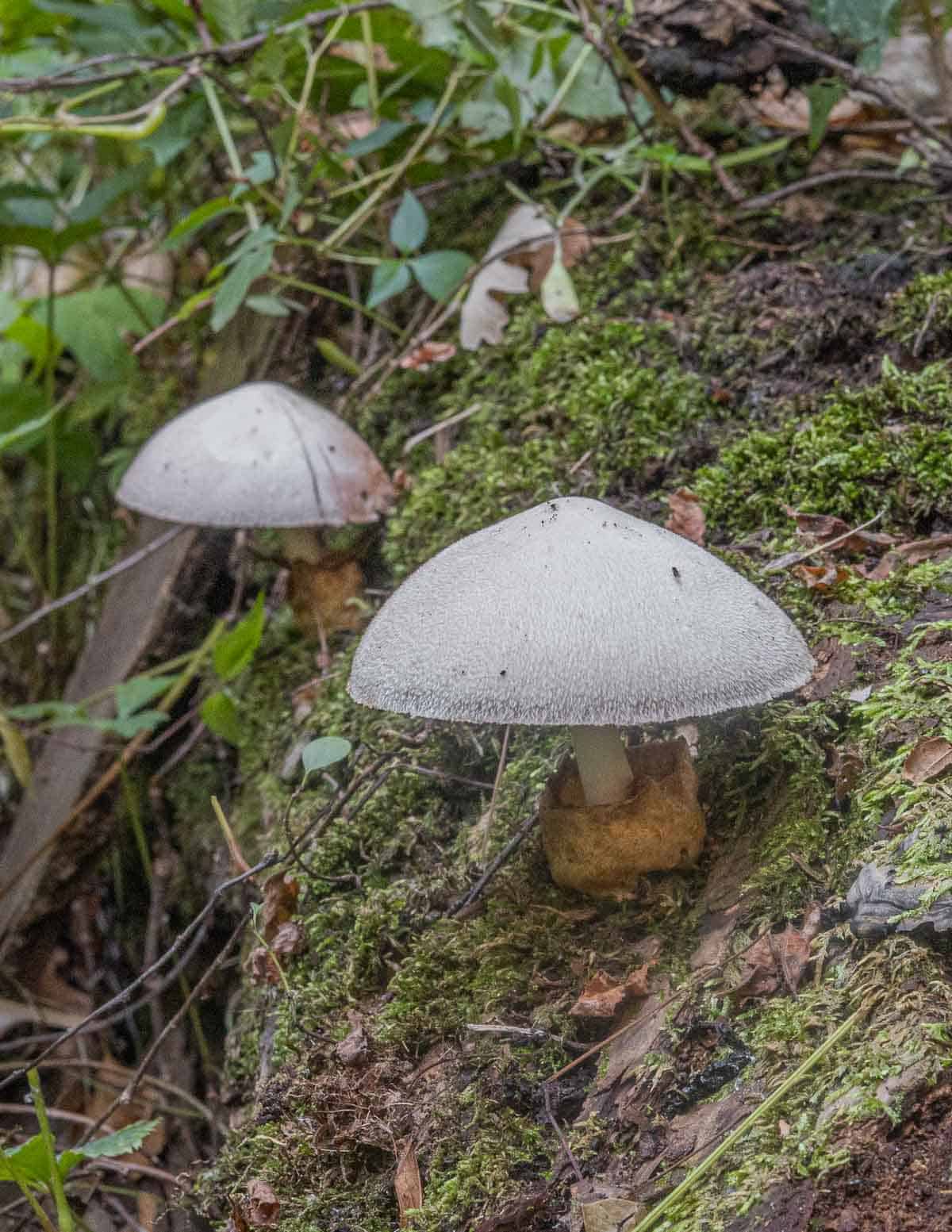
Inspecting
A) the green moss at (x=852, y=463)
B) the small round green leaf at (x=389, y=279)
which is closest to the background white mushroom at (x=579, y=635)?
the green moss at (x=852, y=463)

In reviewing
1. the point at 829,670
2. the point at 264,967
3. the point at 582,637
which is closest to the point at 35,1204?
the point at 264,967

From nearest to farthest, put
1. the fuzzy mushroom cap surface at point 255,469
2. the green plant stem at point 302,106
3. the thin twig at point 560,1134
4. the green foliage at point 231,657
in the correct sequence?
the thin twig at point 560,1134 → the green foliage at point 231,657 → the fuzzy mushroom cap surface at point 255,469 → the green plant stem at point 302,106

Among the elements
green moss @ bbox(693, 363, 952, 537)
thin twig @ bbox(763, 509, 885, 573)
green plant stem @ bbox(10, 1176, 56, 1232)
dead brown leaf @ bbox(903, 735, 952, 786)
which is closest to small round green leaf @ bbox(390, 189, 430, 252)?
green moss @ bbox(693, 363, 952, 537)

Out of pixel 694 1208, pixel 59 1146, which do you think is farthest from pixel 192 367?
pixel 694 1208

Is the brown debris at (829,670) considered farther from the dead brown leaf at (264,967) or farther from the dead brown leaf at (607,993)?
the dead brown leaf at (264,967)

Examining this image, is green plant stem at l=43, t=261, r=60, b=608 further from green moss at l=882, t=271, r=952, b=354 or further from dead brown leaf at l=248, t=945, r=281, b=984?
green moss at l=882, t=271, r=952, b=354

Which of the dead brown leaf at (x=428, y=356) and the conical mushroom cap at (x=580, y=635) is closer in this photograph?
the conical mushroom cap at (x=580, y=635)

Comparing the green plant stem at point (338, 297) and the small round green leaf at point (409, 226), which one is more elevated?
the small round green leaf at point (409, 226)
